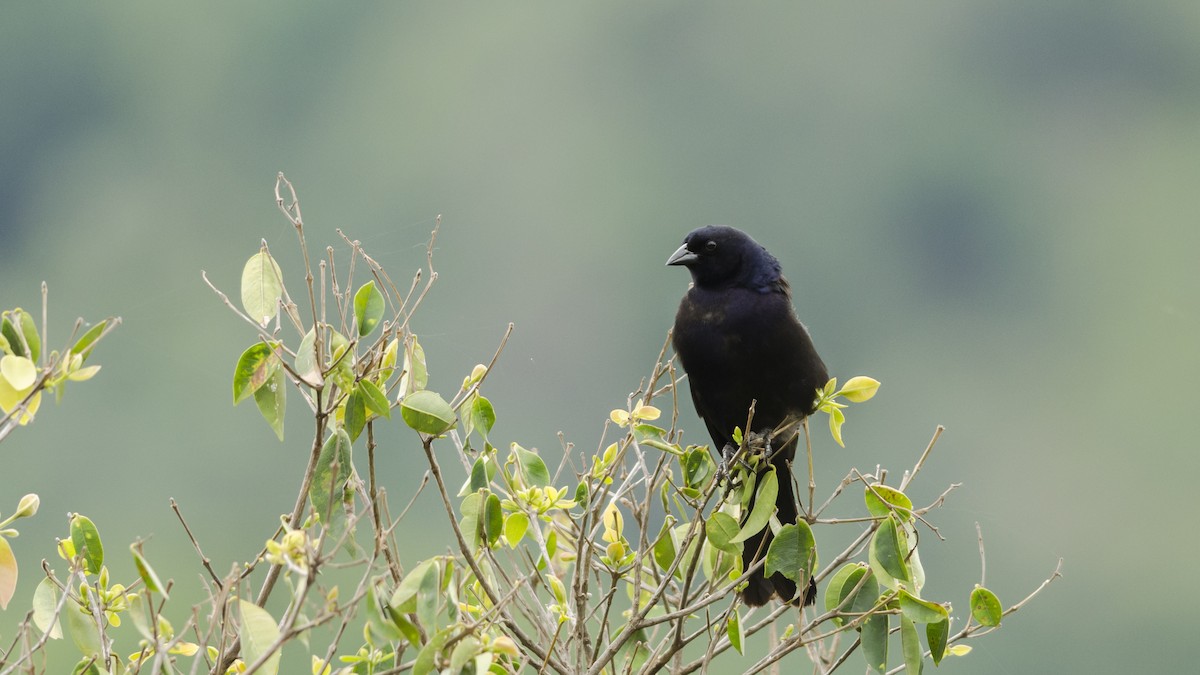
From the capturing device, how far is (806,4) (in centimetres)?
5606

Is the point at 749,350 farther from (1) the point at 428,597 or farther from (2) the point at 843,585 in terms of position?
(1) the point at 428,597

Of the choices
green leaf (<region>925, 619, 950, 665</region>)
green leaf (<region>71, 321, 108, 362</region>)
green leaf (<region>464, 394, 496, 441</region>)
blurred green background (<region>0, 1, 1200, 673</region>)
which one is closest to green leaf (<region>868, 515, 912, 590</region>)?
green leaf (<region>925, 619, 950, 665</region>)

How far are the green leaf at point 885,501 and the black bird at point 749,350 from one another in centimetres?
106

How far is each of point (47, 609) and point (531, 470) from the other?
0.89 m

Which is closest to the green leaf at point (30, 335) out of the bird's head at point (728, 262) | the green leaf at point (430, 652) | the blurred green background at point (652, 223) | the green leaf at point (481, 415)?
the green leaf at point (430, 652)

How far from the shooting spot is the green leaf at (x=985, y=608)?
269 cm

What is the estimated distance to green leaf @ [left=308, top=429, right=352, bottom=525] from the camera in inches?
97.6

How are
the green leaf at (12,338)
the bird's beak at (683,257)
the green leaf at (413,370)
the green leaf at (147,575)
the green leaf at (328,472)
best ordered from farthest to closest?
1. the bird's beak at (683,257)
2. the green leaf at (413,370)
3. the green leaf at (328,472)
4. the green leaf at (12,338)
5. the green leaf at (147,575)

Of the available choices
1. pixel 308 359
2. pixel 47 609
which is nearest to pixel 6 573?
pixel 47 609

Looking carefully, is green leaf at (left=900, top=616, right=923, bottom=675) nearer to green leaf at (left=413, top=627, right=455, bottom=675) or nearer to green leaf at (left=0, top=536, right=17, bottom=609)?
green leaf at (left=413, top=627, right=455, bottom=675)

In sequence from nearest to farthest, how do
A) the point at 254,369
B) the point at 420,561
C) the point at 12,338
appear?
the point at 12,338
the point at 420,561
the point at 254,369

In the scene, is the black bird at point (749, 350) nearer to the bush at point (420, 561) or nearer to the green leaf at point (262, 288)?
the bush at point (420, 561)

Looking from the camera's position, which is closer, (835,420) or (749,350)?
(835,420)

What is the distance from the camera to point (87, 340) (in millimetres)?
2227
